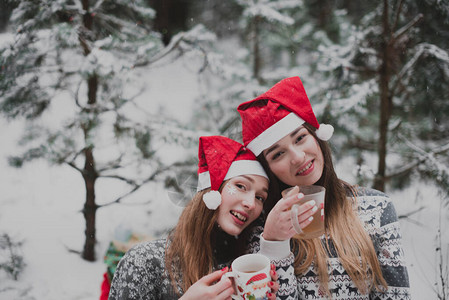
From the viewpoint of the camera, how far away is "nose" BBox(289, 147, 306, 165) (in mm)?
1733

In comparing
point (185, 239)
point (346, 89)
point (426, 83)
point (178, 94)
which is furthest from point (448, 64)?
point (178, 94)

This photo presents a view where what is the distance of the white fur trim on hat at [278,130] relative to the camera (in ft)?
5.91

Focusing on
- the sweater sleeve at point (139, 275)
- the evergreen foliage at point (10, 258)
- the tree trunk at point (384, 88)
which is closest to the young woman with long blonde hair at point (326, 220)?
the sweater sleeve at point (139, 275)

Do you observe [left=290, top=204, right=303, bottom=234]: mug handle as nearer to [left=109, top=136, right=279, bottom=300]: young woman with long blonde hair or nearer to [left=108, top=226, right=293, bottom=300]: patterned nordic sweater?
[left=109, top=136, right=279, bottom=300]: young woman with long blonde hair

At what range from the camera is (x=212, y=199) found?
173 cm

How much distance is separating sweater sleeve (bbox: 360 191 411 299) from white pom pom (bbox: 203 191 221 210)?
86 cm

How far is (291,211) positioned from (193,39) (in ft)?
9.46

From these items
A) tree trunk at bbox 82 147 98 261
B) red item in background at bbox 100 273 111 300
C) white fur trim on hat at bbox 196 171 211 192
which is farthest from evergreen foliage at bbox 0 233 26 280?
white fur trim on hat at bbox 196 171 211 192

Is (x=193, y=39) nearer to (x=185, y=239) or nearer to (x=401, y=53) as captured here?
(x=401, y=53)

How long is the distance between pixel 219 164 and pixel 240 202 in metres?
0.25

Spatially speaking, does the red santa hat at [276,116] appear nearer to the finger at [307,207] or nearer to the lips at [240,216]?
the lips at [240,216]

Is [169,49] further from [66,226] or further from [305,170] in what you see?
[66,226]

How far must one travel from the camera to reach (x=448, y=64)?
341 centimetres

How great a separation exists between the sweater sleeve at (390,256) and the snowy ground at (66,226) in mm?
1197
